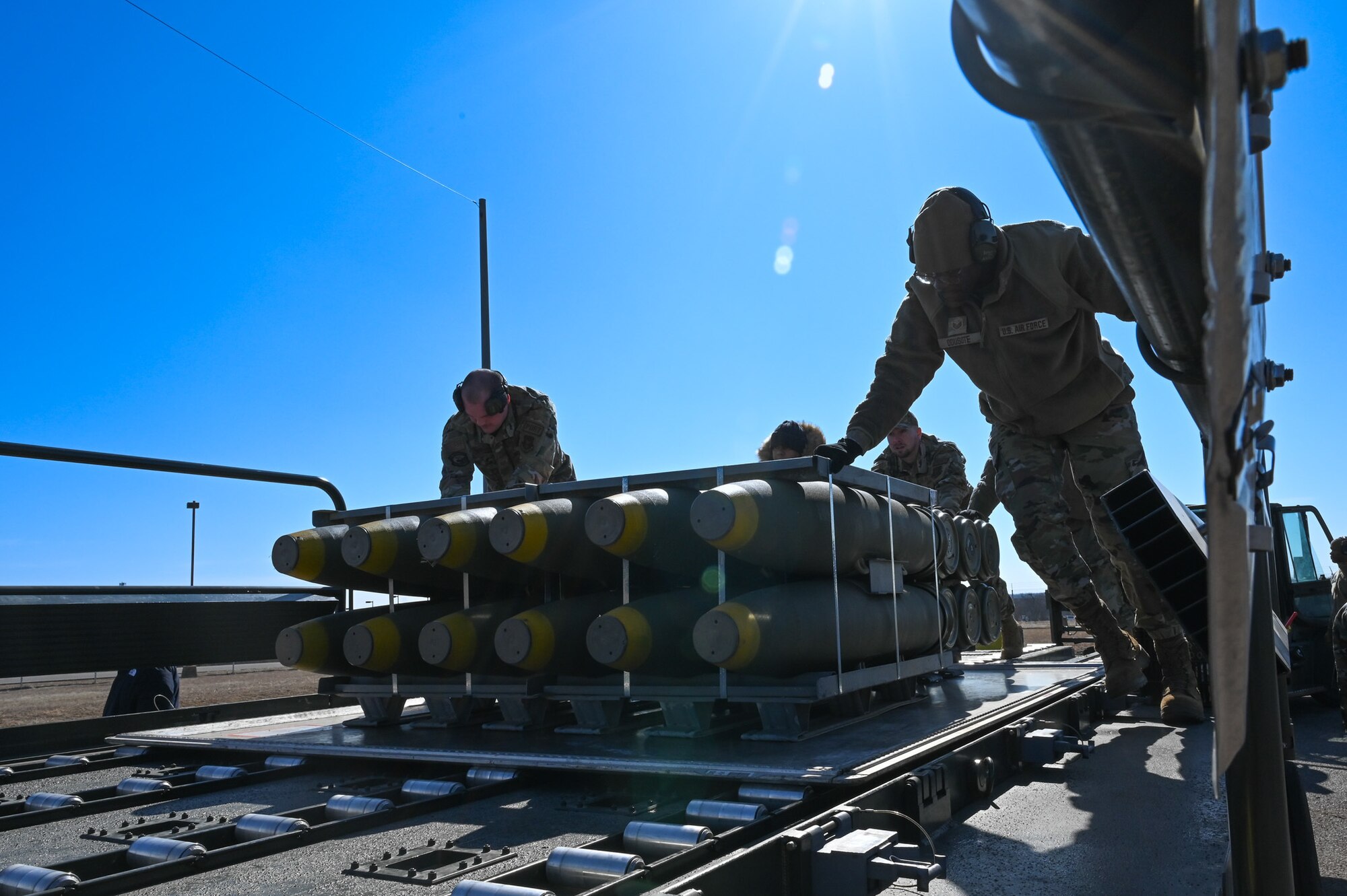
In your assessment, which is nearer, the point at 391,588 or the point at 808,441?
the point at 391,588

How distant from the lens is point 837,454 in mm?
3465

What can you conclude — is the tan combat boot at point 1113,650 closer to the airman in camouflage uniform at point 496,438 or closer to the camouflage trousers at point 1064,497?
the camouflage trousers at point 1064,497

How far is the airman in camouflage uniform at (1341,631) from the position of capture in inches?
202

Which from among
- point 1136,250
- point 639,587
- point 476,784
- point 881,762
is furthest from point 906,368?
point 1136,250

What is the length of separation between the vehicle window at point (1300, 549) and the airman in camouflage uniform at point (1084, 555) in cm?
237

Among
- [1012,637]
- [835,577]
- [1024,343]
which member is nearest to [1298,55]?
[835,577]

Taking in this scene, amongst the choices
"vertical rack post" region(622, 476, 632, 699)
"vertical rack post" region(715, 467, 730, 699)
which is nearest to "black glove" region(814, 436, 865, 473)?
"vertical rack post" region(715, 467, 730, 699)

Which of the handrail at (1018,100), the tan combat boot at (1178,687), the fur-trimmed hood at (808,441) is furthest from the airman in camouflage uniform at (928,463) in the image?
the handrail at (1018,100)

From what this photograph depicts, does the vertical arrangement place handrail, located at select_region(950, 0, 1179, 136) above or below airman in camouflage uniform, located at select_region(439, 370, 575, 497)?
below

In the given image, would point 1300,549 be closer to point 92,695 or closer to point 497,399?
point 497,399

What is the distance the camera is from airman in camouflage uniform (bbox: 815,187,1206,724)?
4031mm

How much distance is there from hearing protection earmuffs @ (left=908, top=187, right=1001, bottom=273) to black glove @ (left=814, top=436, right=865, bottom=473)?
94 centimetres

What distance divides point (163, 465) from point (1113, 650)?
463cm

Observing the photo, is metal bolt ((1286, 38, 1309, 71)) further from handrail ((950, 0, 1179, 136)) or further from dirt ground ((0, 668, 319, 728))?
dirt ground ((0, 668, 319, 728))
